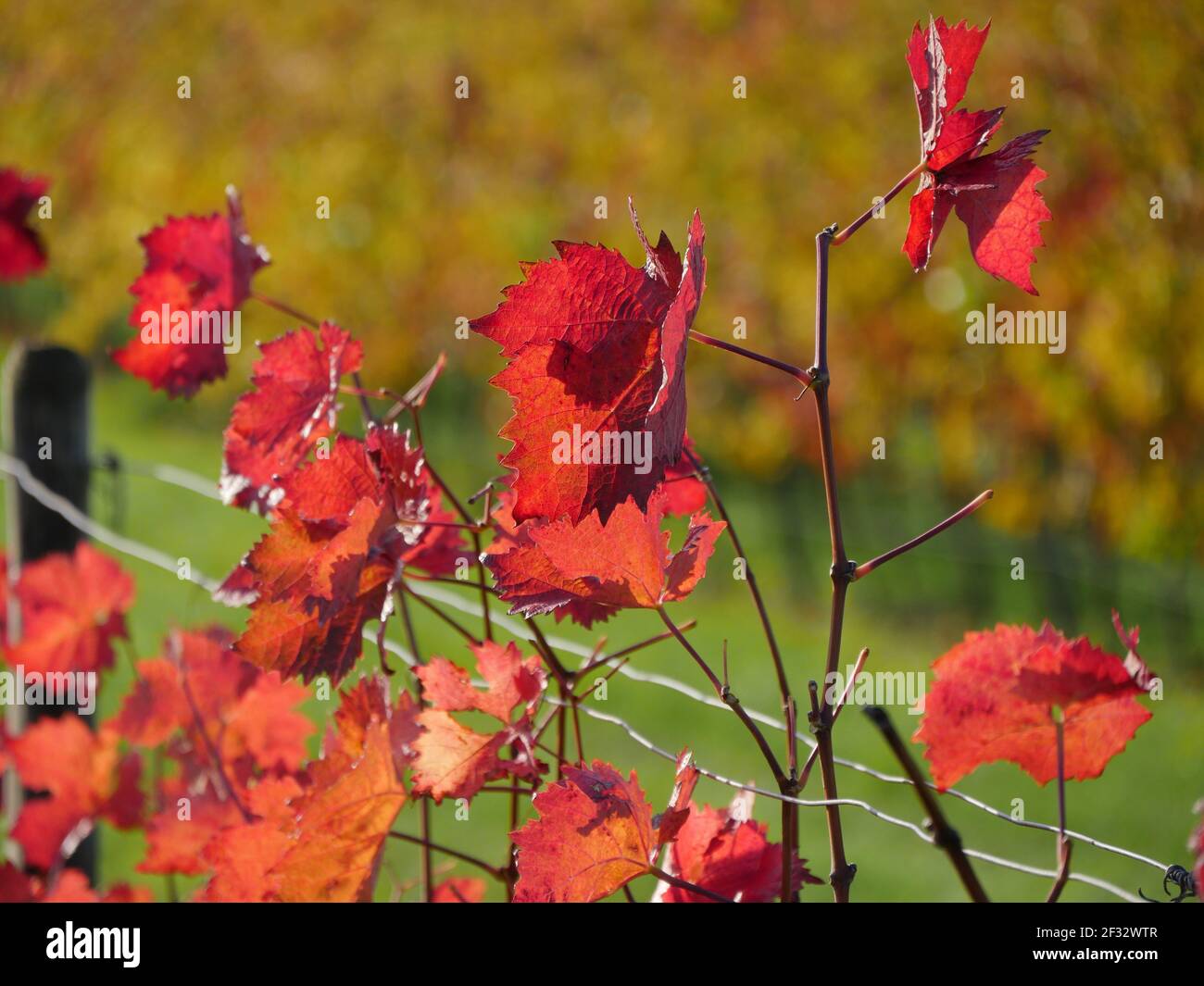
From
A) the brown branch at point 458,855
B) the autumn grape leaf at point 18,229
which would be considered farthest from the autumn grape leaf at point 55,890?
the autumn grape leaf at point 18,229

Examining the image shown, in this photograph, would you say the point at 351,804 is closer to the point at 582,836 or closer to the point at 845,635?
the point at 582,836

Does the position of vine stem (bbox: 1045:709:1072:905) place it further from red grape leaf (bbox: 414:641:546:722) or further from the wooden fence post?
the wooden fence post

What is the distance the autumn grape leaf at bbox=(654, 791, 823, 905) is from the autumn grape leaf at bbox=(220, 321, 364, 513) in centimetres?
32

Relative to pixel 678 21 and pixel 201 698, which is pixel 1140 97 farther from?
pixel 201 698

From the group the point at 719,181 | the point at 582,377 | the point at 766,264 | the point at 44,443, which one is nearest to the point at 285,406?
the point at 582,377

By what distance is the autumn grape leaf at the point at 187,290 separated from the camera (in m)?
0.85

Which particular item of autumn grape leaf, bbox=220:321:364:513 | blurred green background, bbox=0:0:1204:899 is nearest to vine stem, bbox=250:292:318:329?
autumn grape leaf, bbox=220:321:364:513

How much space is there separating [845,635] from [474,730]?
378 cm

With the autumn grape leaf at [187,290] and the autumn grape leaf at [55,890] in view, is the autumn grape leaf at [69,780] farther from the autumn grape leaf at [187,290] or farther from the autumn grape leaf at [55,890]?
the autumn grape leaf at [187,290]

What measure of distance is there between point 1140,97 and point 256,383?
10.2ft

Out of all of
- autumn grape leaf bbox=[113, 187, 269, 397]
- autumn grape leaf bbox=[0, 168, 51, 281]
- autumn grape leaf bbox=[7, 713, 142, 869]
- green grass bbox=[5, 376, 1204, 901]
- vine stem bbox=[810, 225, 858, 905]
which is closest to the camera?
vine stem bbox=[810, 225, 858, 905]

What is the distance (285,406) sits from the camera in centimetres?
78

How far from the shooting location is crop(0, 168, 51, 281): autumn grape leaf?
5.31ft

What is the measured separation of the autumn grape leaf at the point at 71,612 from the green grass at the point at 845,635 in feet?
0.55
